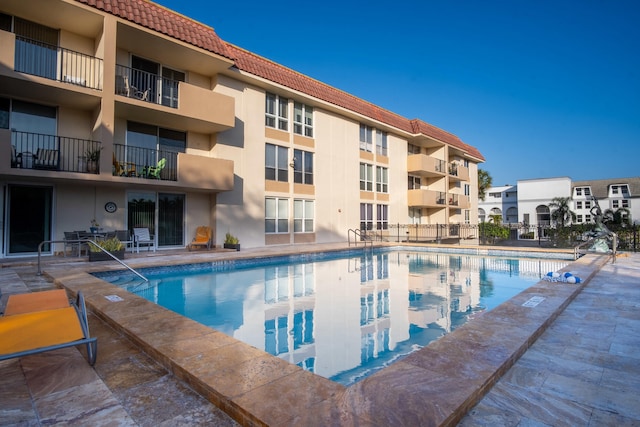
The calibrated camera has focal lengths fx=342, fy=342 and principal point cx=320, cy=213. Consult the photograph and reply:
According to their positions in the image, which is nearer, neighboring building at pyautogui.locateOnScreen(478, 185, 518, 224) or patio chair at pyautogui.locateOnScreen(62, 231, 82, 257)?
patio chair at pyautogui.locateOnScreen(62, 231, 82, 257)

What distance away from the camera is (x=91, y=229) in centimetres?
1073

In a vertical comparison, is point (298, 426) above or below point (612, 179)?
below

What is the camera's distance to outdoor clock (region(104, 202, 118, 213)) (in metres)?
11.5

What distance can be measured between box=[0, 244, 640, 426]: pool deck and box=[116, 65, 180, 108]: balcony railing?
32.2ft

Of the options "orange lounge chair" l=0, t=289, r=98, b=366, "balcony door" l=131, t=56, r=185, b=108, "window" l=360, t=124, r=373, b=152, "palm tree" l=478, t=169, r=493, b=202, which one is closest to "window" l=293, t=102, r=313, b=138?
"window" l=360, t=124, r=373, b=152

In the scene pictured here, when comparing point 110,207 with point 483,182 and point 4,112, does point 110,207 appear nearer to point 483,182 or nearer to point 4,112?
point 4,112

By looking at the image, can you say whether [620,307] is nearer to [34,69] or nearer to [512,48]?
[34,69]

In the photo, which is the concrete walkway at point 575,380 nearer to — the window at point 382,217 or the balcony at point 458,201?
the window at point 382,217

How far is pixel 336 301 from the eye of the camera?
695cm

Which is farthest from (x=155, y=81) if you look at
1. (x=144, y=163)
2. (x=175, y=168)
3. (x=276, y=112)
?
(x=276, y=112)

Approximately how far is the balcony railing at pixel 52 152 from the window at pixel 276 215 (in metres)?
6.98

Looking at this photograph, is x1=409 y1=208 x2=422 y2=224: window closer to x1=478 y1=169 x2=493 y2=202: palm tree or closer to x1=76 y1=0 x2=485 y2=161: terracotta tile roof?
x1=76 y1=0 x2=485 y2=161: terracotta tile roof

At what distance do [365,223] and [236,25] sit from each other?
13.0 m

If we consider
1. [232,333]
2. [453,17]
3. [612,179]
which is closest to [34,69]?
[232,333]
